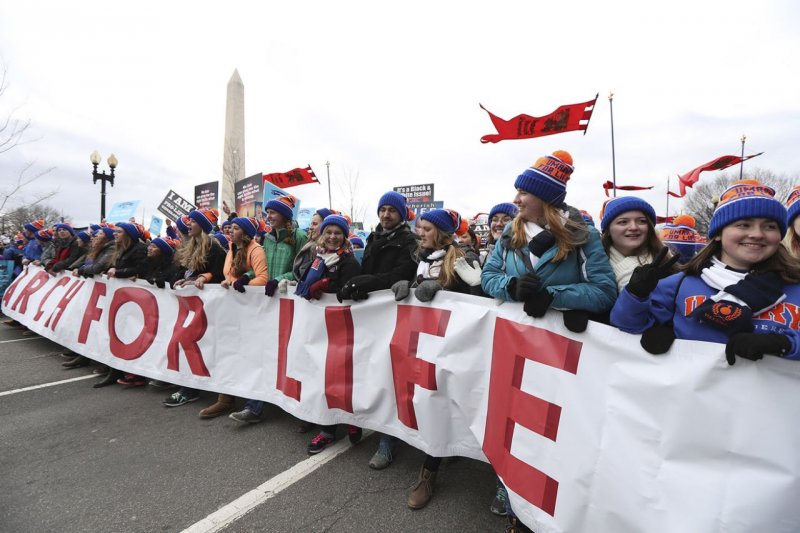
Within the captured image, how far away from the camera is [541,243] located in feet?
7.37

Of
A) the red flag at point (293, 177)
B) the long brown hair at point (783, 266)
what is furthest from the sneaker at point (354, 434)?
the red flag at point (293, 177)

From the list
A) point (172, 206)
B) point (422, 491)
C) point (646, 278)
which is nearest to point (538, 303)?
point (646, 278)

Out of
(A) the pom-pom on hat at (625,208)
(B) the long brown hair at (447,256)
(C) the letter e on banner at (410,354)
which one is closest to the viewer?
(A) the pom-pom on hat at (625,208)

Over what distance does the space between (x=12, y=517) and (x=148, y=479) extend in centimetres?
72

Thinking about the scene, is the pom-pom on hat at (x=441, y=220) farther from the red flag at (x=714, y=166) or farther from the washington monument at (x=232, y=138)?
the washington monument at (x=232, y=138)

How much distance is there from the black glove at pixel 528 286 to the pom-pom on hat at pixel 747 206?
78cm

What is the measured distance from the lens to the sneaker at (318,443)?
3249 millimetres

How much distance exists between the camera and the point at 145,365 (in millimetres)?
4613

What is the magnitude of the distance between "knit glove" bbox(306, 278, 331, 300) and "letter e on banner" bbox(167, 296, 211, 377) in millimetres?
1547

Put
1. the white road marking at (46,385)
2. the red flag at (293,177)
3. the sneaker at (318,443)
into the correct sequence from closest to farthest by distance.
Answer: the sneaker at (318,443)
the white road marking at (46,385)
the red flag at (293,177)

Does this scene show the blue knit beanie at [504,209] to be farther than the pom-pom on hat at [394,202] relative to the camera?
Yes

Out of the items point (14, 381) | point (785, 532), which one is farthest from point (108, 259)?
point (785, 532)

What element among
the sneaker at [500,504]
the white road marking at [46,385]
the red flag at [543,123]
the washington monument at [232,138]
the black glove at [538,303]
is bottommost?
the white road marking at [46,385]

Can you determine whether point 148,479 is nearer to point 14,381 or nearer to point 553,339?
point 553,339
